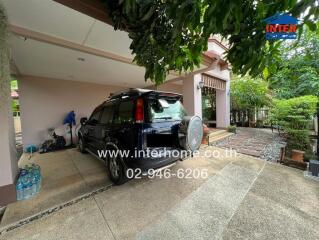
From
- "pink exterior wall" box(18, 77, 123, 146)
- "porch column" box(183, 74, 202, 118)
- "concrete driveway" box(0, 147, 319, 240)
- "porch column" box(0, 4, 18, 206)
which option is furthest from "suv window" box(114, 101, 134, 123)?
"pink exterior wall" box(18, 77, 123, 146)

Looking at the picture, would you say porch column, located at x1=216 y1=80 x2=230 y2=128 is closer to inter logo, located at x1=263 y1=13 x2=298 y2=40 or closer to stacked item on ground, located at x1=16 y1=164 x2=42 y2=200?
inter logo, located at x1=263 y1=13 x2=298 y2=40

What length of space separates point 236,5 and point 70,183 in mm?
3676

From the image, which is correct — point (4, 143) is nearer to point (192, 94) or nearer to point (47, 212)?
point (47, 212)

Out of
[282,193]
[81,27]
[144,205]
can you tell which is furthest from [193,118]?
[81,27]

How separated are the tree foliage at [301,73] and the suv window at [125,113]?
6.60 meters

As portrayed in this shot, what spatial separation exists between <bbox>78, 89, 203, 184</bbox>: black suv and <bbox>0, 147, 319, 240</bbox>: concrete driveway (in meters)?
0.51

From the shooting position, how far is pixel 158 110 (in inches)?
106

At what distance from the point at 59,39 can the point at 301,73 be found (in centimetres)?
911

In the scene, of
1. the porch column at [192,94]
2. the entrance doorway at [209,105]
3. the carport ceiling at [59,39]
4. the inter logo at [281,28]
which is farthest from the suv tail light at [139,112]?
the entrance doorway at [209,105]

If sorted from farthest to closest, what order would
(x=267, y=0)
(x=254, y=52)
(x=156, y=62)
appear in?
(x=156, y=62) < (x=254, y=52) < (x=267, y=0)

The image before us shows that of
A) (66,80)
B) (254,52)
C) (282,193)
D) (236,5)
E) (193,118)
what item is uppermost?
(66,80)

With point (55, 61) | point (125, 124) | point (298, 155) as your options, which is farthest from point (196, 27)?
point (298, 155)

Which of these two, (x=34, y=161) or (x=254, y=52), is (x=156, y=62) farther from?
(x=34, y=161)

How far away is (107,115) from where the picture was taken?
335cm
